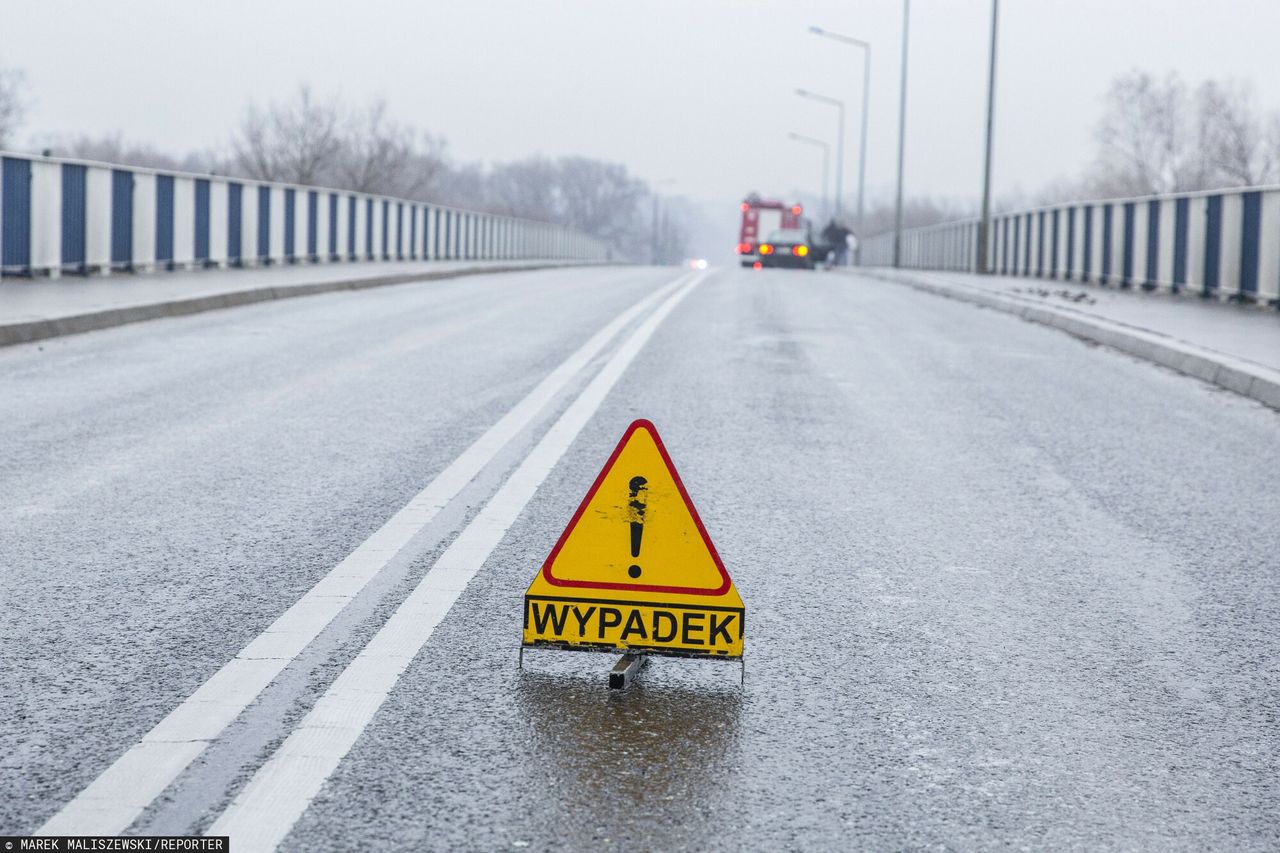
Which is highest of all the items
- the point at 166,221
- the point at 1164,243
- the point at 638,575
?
the point at 1164,243

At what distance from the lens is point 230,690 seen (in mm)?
4062

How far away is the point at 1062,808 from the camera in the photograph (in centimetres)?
349

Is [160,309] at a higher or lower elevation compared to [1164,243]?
lower

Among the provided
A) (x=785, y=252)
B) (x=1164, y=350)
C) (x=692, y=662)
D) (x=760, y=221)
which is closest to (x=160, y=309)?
(x=1164, y=350)

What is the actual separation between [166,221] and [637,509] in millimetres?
21064

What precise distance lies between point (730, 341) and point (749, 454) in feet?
22.9

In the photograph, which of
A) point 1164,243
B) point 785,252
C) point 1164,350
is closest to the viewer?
point 1164,350

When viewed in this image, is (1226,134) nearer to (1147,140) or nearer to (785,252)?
(1147,140)

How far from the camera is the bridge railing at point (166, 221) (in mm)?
19734

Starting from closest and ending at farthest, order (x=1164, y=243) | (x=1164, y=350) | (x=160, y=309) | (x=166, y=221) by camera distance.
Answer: (x=1164, y=350) < (x=160, y=309) < (x=166, y=221) < (x=1164, y=243)

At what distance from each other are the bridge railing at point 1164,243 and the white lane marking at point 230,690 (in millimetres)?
16158

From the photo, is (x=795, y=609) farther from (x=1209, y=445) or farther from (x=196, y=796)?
(x=1209, y=445)

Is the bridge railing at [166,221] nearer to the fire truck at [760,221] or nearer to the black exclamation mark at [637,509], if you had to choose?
the black exclamation mark at [637,509]

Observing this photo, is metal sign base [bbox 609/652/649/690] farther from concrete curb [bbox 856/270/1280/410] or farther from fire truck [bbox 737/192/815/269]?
fire truck [bbox 737/192/815/269]
